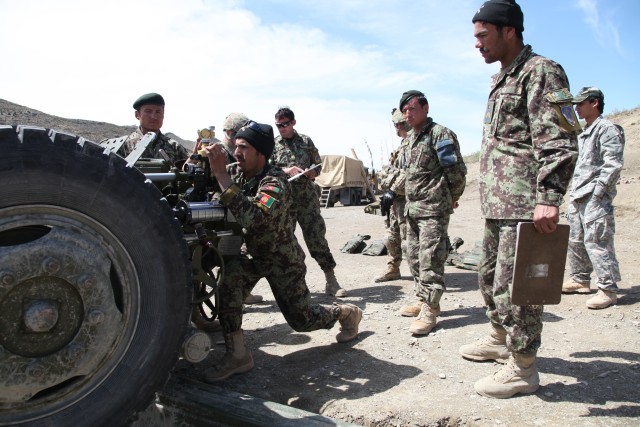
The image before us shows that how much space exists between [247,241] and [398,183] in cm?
265

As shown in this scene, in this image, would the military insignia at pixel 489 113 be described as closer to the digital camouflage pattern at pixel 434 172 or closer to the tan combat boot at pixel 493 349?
the digital camouflage pattern at pixel 434 172

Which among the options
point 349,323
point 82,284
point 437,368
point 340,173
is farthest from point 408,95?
point 340,173

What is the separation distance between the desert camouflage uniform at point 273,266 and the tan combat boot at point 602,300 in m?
2.52

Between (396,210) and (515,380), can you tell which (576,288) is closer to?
(396,210)

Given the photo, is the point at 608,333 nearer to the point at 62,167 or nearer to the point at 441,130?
the point at 441,130

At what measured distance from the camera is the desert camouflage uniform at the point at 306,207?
5.30m

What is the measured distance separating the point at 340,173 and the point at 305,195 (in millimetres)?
15633

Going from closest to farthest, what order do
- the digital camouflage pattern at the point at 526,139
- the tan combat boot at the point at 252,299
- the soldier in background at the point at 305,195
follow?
the digital camouflage pattern at the point at 526,139
the tan combat boot at the point at 252,299
the soldier in background at the point at 305,195

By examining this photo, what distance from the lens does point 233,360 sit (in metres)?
3.16

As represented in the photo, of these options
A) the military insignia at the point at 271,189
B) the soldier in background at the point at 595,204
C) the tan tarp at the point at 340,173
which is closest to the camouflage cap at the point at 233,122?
the military insignia at the point at 271,189

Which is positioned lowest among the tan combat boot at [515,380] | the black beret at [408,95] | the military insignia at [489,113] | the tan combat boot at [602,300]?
the tan combat boot at [515,380]

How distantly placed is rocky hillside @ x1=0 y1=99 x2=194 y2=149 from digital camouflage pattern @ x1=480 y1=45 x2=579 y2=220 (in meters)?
10.1

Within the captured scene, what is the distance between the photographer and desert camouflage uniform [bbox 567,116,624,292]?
459 cm

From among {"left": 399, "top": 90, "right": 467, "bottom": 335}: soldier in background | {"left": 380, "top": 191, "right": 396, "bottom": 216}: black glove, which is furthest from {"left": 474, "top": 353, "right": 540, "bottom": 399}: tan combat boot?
{"left": 380, "top": 191, "right": 396, "bottom": 216}: black glove
